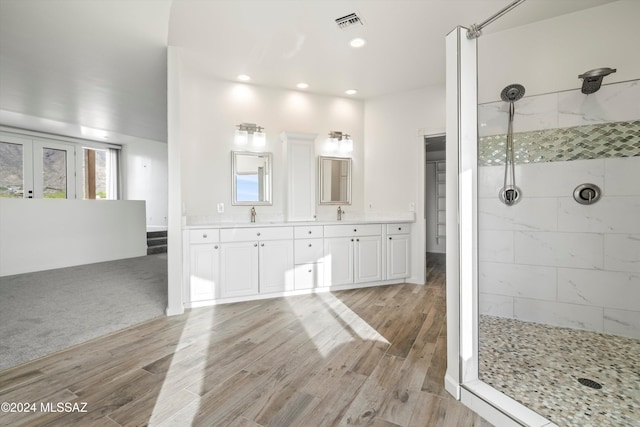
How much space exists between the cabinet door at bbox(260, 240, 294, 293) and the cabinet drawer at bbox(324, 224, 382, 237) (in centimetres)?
52

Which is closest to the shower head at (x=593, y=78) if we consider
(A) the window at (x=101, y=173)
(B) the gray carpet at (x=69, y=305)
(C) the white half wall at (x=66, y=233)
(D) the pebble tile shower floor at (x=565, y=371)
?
(D) the pebble tile shower floor at (x=565, y=371)

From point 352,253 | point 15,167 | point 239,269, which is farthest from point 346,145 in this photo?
point 15,167

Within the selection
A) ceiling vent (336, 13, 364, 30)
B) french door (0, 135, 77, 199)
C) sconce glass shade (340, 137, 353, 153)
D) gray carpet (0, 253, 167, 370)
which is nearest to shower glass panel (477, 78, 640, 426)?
ceiling vent (336, 13, 364, 30)

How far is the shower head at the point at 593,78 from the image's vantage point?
2.31 meters

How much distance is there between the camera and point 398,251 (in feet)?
13.6

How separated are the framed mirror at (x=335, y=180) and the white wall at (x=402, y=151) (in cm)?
32

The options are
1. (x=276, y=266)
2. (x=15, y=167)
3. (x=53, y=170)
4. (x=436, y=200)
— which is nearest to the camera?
(x=276, y=266)

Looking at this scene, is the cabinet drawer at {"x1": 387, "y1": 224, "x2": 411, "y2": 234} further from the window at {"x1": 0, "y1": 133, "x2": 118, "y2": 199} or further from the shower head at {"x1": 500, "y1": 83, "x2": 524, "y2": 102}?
the window at {"x1": 0, "y1": 133, "x2": 118, "y2": 199}

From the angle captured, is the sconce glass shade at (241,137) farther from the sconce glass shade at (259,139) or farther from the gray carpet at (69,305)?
the gray carpet at (69,305)

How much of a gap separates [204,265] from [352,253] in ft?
5.81

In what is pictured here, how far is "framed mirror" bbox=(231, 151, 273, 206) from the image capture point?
3936mm

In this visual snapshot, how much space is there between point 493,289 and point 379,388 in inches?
71.2

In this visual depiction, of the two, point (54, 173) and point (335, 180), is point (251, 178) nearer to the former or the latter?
point (335, 180)

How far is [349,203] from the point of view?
4.54 m
